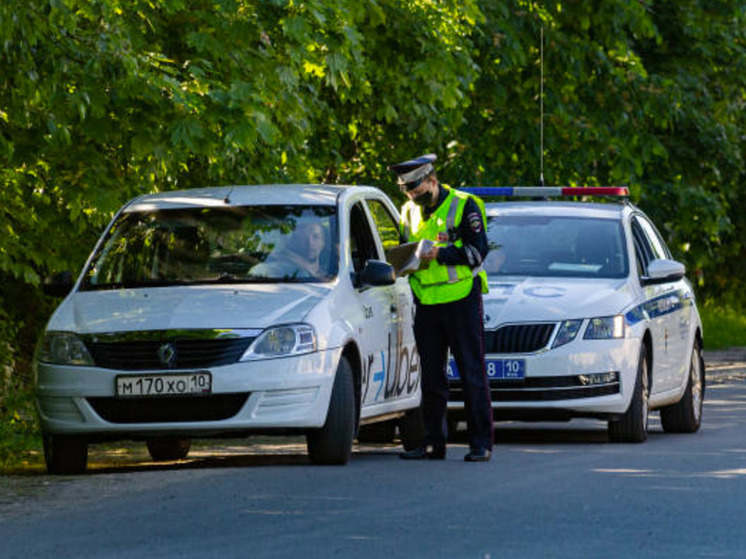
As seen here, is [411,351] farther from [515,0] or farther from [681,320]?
[515,0]

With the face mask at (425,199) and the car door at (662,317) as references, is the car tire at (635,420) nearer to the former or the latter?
the car door at (662,317)

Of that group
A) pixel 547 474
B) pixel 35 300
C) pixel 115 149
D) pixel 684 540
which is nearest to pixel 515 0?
pixel 35 300

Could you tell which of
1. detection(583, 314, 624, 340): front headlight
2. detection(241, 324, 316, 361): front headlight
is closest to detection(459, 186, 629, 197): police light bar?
detection(583, 314, 624, 340): front headlight

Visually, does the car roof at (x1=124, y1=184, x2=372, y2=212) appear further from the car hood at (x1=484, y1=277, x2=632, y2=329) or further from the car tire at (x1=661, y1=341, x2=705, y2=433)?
the car tire at (x1=661, y1=341, x2=705, y2=433)

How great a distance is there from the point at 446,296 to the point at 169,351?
185 centimetres

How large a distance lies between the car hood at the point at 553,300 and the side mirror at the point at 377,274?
1.95 m

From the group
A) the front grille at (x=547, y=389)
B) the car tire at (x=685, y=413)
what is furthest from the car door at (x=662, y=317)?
the front grille at (x=547, y=389)

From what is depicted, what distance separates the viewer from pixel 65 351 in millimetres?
11648

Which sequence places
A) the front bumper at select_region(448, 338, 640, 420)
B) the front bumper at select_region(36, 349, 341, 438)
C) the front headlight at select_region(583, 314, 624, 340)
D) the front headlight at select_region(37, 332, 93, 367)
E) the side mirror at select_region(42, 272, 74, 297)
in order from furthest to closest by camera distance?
1. the front headlight at select_region(583, 314, 624, 340)
2. the front bumper at select_region(448, 338, 640, 420)
3. the side mirror at select_region(42, 272, 74, 297)
4. the front headlight at select_region(37, 332, 93, 367)
5. the front bumper at select_region(36, 349, 341, 438)

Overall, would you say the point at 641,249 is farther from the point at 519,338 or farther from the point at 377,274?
the point at 377,274

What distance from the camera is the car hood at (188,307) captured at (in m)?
11.5

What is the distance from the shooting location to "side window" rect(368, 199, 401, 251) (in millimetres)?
13469

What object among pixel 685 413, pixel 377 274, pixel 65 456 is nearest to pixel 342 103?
pixel 685 413

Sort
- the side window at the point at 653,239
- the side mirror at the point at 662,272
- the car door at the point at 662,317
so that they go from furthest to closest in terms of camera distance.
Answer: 1. the side window at the point at 653,239
2. the car door at the point at 662,317
3. the side mirror at the point at 662,272
